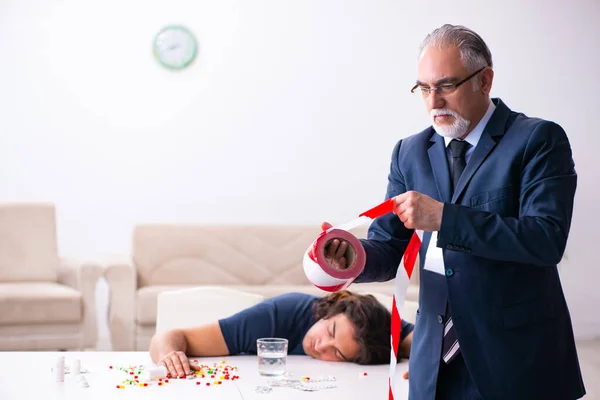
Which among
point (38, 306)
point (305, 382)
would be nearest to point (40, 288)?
point (38, 306)

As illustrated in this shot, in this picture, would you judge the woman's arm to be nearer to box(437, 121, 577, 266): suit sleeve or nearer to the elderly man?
the elderly man

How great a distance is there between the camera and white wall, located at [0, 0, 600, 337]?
6059 millimetres

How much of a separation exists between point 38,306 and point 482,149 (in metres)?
3.78

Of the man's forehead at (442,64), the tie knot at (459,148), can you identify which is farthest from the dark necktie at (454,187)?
the man's forehead at (442,64)

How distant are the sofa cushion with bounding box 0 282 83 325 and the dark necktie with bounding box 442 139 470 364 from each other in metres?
3.60

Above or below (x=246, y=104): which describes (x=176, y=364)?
below

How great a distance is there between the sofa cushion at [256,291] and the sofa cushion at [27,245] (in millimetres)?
674

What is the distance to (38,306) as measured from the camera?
16.0ft

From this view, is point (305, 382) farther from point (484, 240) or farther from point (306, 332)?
point (484, 240)

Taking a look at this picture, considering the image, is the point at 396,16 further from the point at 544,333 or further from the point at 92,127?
the point at 544,333

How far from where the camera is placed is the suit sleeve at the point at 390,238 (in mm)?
1882

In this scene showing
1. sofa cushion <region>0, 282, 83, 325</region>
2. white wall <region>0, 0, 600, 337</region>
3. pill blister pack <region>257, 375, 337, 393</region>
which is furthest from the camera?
white wall <region>0, 0, 600, 337</region>

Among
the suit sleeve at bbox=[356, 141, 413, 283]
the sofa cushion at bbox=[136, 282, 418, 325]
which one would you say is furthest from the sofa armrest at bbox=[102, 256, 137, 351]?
the suit sleeve at bbox=[356, 141, 413, 283]

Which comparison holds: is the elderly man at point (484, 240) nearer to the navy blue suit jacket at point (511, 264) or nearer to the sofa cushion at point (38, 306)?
the navy blue suit jacket at point (511, 264)
